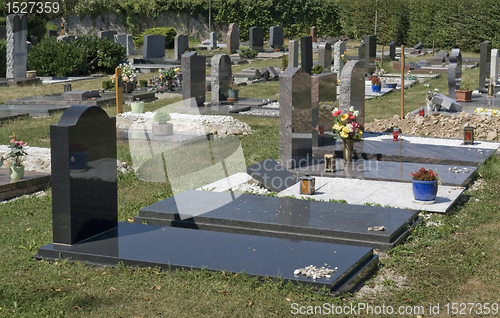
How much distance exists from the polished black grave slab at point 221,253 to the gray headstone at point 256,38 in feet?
106

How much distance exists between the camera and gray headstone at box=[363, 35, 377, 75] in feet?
87.8

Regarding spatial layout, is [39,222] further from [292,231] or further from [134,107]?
[134,107]

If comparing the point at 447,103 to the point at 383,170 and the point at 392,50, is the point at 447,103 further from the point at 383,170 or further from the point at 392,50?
the point at 392,50

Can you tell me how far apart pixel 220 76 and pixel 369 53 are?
10.9 metres

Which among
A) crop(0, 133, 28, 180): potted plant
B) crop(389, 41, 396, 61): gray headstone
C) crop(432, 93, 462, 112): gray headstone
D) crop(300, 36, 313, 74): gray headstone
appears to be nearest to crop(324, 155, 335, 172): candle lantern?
crop(0, 133, 28, 180): potted plant

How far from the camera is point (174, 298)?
5.80 metres

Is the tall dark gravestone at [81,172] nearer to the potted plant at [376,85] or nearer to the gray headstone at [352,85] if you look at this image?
the gray headstone at [352,85]

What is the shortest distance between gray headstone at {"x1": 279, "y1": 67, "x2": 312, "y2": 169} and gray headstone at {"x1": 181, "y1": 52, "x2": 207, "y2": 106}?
6953mm


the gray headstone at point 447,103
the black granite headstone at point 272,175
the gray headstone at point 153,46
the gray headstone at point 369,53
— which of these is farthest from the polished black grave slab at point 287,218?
the gray headstone at point 153,46

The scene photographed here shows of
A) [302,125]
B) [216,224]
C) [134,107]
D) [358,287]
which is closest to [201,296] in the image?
[358,287]

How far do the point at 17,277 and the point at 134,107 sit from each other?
9.85 meters

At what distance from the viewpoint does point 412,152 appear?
11641mm

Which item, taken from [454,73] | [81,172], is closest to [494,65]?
[454,73]

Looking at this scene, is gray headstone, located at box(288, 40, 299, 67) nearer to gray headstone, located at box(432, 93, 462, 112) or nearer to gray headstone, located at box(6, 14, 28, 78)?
gray headstone, located at box(432, 93, 462, 112)
